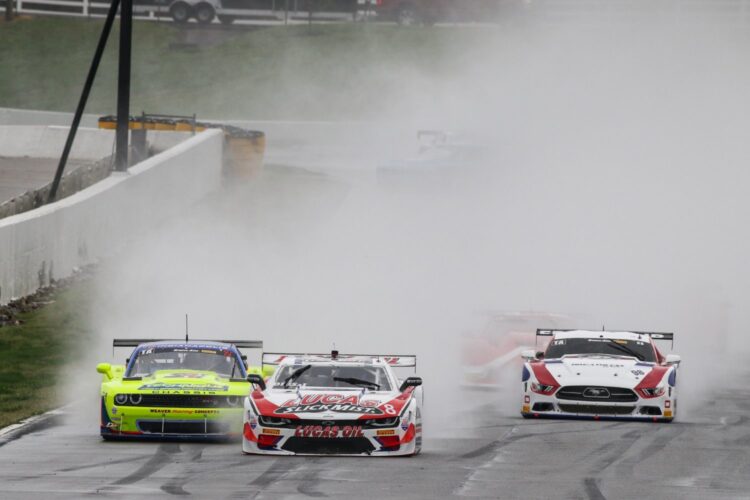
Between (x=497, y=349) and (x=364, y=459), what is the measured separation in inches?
284

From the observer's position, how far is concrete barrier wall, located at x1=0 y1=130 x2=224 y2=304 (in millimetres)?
27141

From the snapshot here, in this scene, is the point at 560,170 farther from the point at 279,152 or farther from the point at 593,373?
the point at 593,373

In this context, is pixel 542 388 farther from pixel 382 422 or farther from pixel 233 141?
pixel 233 141

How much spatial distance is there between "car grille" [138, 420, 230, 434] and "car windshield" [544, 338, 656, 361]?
499 cm

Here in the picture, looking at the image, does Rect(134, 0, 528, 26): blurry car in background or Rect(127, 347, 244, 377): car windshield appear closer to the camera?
Rect(127, 347, 244, 377): car windshield

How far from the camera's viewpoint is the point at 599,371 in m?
18.8

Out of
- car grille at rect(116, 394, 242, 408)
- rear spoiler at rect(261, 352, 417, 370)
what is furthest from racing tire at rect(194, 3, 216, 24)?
car grille at rect(116, 394, 242, 408)

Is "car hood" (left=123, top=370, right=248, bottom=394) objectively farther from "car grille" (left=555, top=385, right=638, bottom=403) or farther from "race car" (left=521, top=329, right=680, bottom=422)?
"car grille" (left=555, top=385, right=638, bottom=403)

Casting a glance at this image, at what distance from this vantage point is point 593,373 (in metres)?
18.7

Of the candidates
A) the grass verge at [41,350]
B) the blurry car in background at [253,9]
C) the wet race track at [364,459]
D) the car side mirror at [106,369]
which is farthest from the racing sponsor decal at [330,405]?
the blurry car in background at [253,9]

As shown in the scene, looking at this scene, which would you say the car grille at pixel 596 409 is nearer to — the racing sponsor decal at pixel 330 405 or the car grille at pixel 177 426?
the racing sponsor decal at pixel 330 405

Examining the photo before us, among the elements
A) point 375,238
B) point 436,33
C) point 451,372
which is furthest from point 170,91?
point 451,372

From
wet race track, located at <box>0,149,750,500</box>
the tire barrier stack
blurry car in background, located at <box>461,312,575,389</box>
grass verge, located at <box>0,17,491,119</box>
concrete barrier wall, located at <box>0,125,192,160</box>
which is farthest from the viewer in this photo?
grass verge, located at <box>0,17,491,119</box>

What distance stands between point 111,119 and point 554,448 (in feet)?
110
